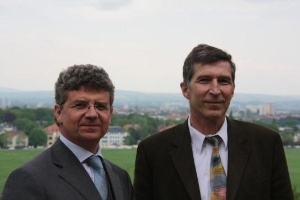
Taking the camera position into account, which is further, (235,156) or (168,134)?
(168,134)

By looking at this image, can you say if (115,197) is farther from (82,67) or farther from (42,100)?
(42,100)

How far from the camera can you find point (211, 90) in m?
3.61

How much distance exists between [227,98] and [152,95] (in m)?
171

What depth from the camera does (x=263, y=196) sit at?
12.2 ft

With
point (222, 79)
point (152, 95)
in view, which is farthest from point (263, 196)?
point (152, 95)

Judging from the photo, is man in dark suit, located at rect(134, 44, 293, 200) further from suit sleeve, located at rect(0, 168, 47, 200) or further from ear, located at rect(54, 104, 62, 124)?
suit sleeve, located at rect(0, 168, 47, 200)

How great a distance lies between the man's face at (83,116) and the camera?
10.0ft

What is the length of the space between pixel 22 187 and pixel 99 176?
21.9 inches

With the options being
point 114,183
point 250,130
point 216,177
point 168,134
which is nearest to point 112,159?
point 168,134

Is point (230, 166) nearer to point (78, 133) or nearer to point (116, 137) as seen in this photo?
point (78, 133)

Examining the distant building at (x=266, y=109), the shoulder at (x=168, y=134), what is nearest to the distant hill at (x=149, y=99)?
the distant building at (x=266, y=109)

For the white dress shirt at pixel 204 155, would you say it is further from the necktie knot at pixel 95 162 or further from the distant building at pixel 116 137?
the distant building at pixel 116 137

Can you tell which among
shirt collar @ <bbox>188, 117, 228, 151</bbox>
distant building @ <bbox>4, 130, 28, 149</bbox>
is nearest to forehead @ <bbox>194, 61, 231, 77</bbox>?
shirt collar @ <bbox>188, 117, 228, 151</bbox>

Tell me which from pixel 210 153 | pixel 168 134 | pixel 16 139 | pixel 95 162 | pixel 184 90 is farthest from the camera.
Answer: pixel 16 139
